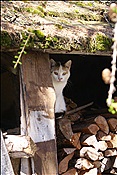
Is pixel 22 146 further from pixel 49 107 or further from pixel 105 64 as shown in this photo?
pixel 105 64

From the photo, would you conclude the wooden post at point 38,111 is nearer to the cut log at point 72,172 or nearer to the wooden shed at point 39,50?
the wooden shed at point 39,50

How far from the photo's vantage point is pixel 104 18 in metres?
2.87

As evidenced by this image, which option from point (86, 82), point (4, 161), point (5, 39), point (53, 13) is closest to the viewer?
point (5, 39)

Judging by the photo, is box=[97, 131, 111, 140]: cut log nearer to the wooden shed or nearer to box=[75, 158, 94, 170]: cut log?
box=[75, 158, 94, 170]: cut log

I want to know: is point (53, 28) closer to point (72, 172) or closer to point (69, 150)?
point (69, 150)

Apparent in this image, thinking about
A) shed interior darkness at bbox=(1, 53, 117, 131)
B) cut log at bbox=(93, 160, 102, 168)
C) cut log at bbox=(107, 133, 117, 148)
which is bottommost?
cut log at bbox=(93, 160, 102, 168)

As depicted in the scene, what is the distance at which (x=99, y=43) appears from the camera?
241cm

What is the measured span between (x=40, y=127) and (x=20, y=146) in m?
0.19

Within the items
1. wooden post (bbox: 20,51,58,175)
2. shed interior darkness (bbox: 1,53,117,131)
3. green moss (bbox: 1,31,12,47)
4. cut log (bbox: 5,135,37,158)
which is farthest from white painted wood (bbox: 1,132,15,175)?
shed interior darkness (bbox: 1,53,117,131)

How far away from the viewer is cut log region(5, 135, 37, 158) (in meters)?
2.18

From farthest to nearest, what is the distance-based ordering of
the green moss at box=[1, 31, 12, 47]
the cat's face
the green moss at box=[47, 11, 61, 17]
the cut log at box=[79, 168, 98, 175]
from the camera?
the cat's face → the cut log at box=[79, 168, 98, 175] → the green moss at box=[47, 11, 61, 17] → the green moss at box=[1, 31, 12, 47]

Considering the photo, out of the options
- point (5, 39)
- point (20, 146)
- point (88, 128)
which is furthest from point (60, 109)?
point (5, 39)

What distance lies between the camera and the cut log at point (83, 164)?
9.48ft

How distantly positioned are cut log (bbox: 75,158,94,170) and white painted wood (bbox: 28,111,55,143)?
65 centimetres
